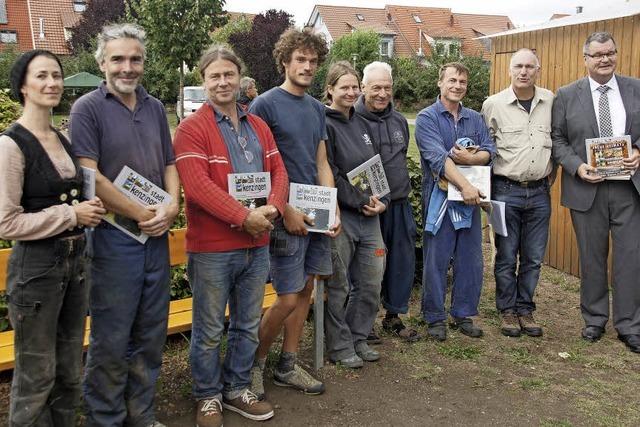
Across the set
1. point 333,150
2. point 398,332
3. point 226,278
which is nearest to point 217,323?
point 226,278

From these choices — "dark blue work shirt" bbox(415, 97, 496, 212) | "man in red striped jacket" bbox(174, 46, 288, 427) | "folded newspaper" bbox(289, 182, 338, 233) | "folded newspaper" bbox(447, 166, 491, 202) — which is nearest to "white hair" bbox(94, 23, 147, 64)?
"man in red striped jacket" bbox(174, 46, 288, 427)

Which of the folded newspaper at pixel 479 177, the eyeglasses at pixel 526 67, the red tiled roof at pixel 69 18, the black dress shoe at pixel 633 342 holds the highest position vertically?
the red tiled roof at pixel 69 18

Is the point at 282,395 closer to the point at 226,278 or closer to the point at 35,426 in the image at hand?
the point at 226,278

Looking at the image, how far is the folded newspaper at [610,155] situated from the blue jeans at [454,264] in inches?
39.9

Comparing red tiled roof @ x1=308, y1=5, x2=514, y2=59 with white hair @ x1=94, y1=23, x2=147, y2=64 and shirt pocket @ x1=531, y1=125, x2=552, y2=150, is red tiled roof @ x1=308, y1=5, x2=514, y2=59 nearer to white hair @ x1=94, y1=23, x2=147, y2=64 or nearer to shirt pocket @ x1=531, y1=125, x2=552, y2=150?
shirt pocket @ x1=531, y1=125, x2=552, y2=150

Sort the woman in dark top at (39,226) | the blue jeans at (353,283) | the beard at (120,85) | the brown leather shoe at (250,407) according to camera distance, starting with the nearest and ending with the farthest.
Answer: the woman in dark top at (39,226)
the beard at (120,85)
the brown leather shoe at (250,407)
the blue jeans at (353,283)

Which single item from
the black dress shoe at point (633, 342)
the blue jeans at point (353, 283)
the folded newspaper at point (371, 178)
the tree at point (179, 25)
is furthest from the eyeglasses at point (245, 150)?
the tree at point (179, 25)

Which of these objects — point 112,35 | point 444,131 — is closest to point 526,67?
point 444,131

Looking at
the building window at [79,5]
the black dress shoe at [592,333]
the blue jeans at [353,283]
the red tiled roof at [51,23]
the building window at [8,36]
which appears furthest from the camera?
the building window at [79,5]

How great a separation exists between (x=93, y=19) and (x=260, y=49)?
14.6m

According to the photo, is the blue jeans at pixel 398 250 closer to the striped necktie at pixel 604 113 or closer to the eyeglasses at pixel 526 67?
the eyeglasses at pixel 526 67

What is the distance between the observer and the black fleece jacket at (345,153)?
180 inches

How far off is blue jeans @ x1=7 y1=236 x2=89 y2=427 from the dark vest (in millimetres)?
143

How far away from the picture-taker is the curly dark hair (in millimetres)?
4172
